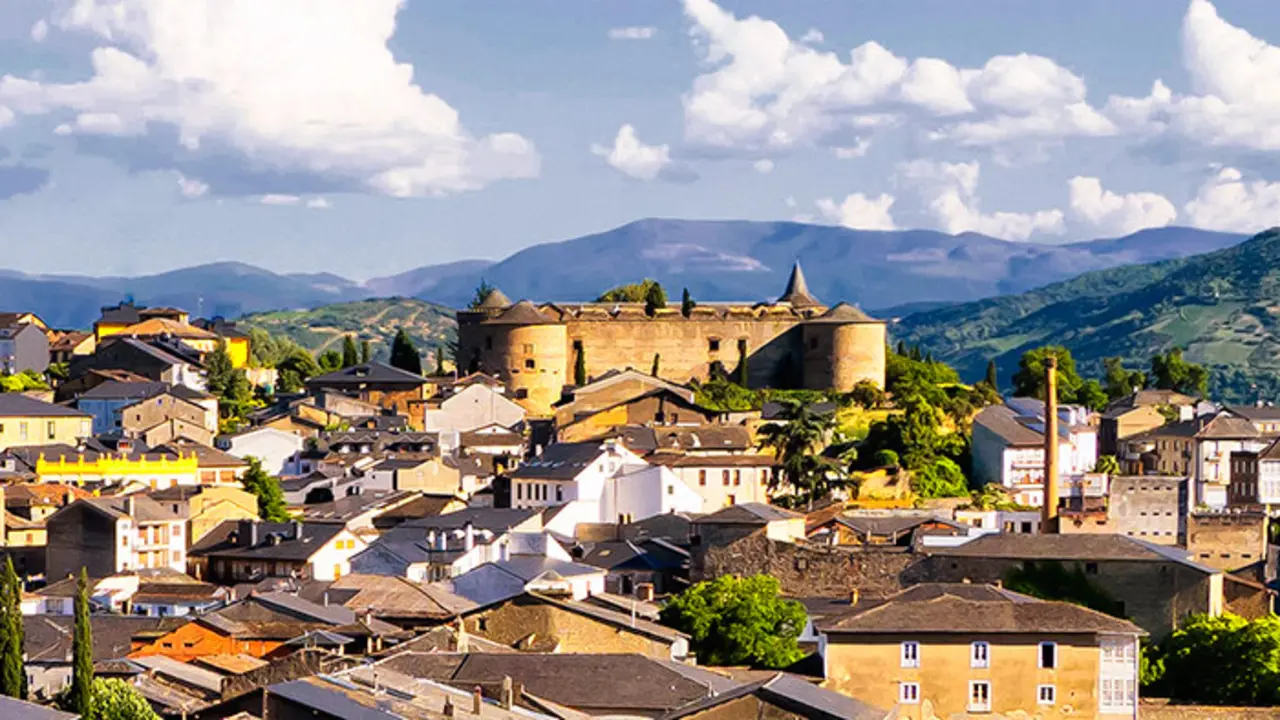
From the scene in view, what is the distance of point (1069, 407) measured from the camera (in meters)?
85.1

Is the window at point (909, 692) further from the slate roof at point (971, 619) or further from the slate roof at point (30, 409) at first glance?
the slate roof at point (30, 409)

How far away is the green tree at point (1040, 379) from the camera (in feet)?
294

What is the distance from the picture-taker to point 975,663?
139 ft

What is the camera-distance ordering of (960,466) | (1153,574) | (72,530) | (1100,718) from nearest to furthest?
1. (1100,718)
2. (1153,574)
3. (72,530)
4. (960,466)

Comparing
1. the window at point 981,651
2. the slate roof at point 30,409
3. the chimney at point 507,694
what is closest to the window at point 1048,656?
the window at point 981,651

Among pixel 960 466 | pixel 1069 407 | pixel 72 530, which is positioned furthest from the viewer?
pixel 1069 407

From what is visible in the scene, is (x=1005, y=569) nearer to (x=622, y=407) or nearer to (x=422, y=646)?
(x=422, y=646)

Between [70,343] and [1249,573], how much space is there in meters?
57.5

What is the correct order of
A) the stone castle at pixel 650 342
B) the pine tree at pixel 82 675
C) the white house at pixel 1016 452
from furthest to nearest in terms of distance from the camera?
1. the stone castle at pixel 650 342
2. the white house at pixel 1016 452
3. the pine tree at pixel 82 675

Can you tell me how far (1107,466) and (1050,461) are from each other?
14.4m

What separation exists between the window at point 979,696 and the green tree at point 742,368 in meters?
47.3

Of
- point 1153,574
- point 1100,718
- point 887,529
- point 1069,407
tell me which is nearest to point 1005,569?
point 1153,574

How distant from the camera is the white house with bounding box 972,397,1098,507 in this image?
7175cm

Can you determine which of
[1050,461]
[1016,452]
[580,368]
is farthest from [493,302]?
[1050,461]
